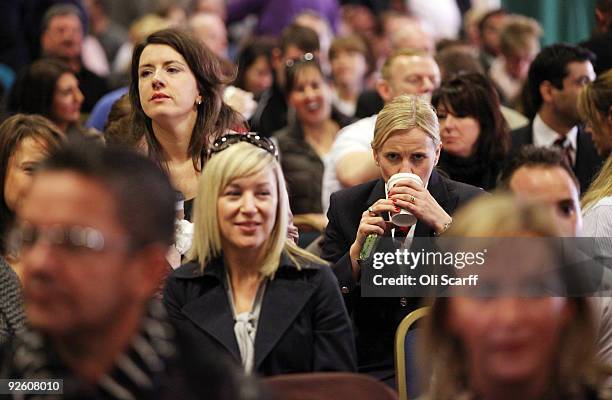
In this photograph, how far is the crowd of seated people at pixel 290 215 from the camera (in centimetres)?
204

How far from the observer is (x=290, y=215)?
12.4ft

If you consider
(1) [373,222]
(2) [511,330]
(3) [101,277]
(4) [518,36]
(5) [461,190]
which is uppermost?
(4) [518,36]

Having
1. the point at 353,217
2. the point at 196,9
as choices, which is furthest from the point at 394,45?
the point at 353,217

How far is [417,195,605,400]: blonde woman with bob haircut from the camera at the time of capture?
2.02 m

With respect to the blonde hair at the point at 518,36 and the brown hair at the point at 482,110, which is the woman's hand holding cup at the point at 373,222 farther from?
the blonde hair at the point at 518,36

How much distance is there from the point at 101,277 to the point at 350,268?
1846 millimetres

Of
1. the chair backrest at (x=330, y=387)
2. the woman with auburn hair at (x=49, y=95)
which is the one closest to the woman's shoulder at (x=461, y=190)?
the chair backrest at (x=330, y=387)

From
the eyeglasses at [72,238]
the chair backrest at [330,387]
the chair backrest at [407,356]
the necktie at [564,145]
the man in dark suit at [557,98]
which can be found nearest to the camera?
the eyeglasses at [72,238]

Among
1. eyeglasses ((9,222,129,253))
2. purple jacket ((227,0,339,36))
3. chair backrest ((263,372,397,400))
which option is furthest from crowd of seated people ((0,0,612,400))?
purple jacket ((227,0,339,36))

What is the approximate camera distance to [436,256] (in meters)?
3.40

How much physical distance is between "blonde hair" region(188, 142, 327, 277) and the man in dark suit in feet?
8.52

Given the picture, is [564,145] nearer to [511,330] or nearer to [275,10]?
[511,330]

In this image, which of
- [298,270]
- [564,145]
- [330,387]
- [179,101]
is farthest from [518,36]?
[330,387]

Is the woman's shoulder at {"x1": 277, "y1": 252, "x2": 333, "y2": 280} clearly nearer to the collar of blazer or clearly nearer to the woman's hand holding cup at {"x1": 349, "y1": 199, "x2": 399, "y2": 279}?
the collar of blazer
